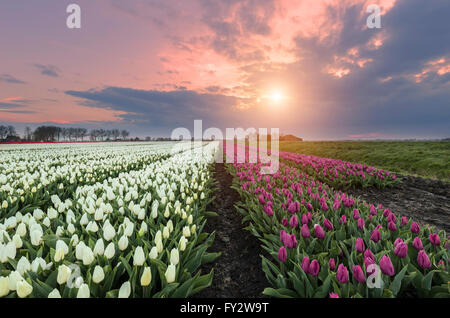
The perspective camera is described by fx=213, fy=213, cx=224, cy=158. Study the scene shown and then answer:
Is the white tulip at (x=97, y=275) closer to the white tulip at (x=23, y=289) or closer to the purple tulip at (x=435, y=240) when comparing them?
Result: the white tulip at (x=23, y=289)

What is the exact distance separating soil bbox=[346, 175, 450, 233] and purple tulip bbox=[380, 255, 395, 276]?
388 cm

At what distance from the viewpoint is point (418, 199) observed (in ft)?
20.8

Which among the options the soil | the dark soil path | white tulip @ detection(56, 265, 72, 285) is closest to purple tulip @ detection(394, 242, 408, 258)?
the dark soil path

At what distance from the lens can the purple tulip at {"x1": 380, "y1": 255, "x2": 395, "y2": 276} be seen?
5.60 ft

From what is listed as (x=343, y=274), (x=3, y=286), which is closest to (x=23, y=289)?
(x=3, y=286)

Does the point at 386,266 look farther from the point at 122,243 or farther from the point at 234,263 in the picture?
the point at 122,243

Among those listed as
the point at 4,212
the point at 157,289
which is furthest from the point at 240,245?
the point at 4,212

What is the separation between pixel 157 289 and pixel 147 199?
1864mm

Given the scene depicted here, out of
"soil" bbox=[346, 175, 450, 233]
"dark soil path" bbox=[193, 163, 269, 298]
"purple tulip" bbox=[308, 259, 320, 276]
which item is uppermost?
"purple tulip" bbox=[308, 259, 320, 276]

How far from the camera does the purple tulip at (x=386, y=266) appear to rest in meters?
1.71

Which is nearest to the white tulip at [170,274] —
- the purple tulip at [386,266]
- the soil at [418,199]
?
the purple tulip at [386,266]

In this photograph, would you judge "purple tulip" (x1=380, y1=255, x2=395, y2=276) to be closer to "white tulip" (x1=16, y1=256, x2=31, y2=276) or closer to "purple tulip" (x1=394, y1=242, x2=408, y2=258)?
"purple tulip" (x1=394, y1=242, x2=408, y2=258)

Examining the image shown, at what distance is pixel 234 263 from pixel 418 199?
253 inches
